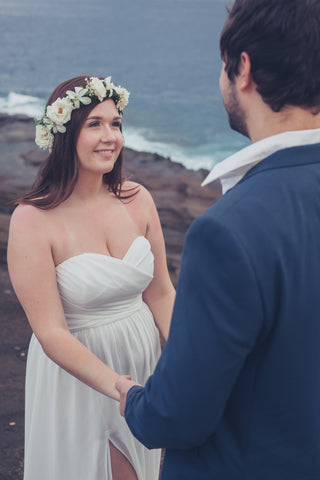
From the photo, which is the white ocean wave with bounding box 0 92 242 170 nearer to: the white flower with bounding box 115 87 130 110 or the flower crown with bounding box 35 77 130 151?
the white flower with bounding box 115 87 130 110

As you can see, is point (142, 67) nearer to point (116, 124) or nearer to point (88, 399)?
point (116, 124)

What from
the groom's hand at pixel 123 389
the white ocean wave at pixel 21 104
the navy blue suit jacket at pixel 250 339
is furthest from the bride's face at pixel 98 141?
the white ocean wave at pixel 21 104

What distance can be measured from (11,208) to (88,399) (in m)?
9.84

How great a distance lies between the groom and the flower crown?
55.7 inches

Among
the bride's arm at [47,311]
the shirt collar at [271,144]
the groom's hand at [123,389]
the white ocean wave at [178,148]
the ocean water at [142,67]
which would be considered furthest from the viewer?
the ocean water at [142,67]

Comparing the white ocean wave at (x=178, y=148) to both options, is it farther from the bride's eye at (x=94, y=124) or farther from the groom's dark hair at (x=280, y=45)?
the groom's dark hair at (x=280, y=45)

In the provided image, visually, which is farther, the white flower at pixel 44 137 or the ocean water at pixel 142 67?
the ocean water at pixel 142 67

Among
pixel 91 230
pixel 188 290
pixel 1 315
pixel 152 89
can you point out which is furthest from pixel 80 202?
pixel 152 89

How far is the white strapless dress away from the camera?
2.85 metres

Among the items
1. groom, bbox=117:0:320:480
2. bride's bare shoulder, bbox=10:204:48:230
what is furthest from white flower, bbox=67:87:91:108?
groom, bbox=117:0:320:480

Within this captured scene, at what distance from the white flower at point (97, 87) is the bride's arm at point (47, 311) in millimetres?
839

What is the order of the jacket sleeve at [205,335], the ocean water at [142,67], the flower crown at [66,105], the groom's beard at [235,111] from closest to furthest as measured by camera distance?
the jacket sleeve at [205,335], the groom's beard at [235,111], the flower crown at [66,105], the ocean water at [142,67]

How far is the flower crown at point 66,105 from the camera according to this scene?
2867mm

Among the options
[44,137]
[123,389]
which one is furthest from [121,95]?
[123,389]
